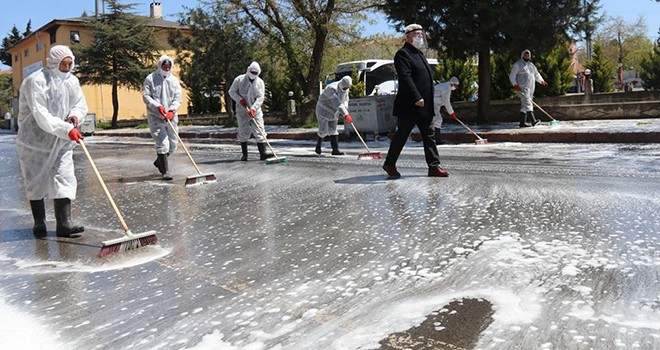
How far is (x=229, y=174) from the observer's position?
9.33 meters

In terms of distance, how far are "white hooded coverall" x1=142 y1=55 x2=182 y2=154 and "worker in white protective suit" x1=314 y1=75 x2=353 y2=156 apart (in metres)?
3.11

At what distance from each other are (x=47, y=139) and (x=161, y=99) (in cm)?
391

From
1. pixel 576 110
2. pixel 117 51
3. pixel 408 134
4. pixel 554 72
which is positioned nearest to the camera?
pixel 408 134

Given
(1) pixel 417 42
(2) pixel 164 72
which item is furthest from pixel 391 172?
(2) pixel 164 72

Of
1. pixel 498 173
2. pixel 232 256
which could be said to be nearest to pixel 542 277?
pixel 232 256

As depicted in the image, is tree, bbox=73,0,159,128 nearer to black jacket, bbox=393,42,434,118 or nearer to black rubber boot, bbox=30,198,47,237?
black jacket, bbox=393,42,434,118

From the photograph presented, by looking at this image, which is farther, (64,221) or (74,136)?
(64,221)

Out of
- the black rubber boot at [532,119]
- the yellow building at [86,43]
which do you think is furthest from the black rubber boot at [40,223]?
the yellow building at [86,43]

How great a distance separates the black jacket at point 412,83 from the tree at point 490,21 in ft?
24.8

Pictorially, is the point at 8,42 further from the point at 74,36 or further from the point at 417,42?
the point at 417,42

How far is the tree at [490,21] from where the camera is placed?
46.3ft

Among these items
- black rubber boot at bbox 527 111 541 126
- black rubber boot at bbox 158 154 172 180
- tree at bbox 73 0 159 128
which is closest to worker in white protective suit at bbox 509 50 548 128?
black rubber boot at bbox 527 111 541 126

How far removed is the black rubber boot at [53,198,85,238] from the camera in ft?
17.0

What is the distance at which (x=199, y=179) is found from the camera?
8.32m
